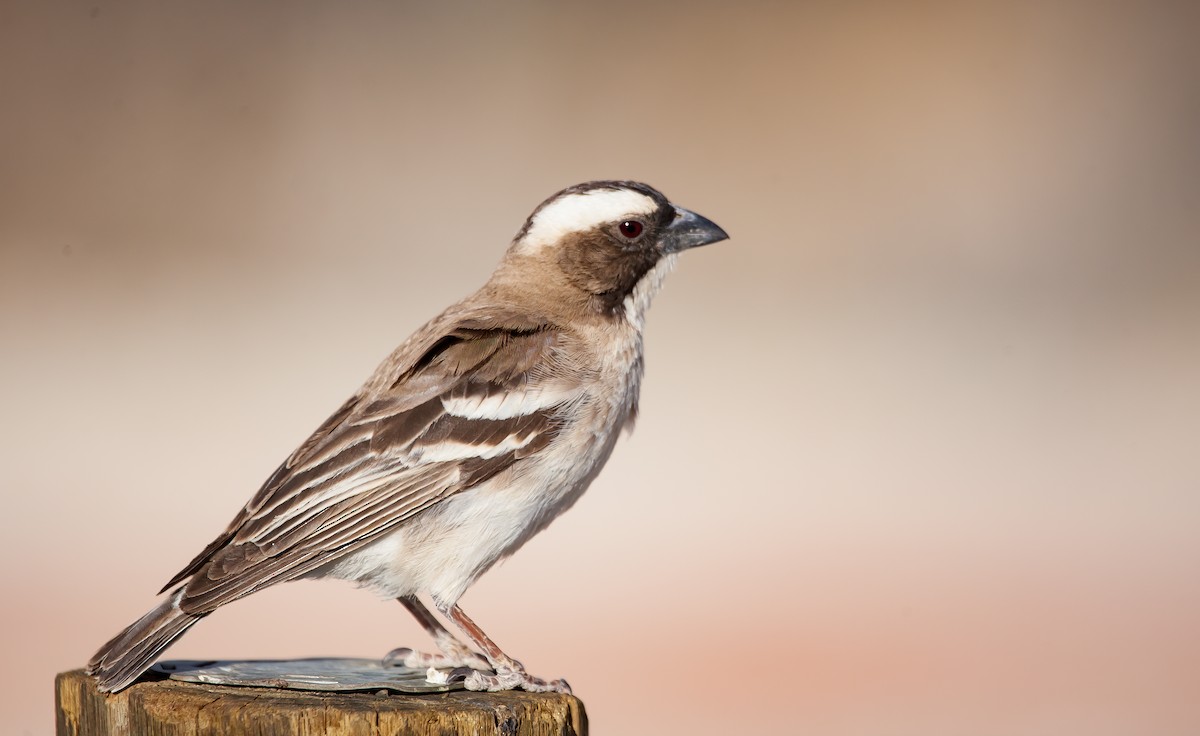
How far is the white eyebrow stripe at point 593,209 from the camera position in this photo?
23.6 ft

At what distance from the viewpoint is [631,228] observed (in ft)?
23.7

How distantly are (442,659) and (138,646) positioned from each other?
1.43 meters

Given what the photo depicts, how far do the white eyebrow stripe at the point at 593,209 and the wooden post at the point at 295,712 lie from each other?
2879mm

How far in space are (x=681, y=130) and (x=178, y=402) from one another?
644 cm

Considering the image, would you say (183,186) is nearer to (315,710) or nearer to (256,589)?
(256,589)

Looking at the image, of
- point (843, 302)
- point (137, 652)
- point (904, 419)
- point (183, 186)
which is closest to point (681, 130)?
point (843, 302)

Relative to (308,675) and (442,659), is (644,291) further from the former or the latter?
(308,675)

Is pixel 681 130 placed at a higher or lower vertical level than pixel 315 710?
higher

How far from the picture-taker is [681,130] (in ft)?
57.5

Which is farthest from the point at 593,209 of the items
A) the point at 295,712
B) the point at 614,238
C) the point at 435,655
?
the point at 295,712

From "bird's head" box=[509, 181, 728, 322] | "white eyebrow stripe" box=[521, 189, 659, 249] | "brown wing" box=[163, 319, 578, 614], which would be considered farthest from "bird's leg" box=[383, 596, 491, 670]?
"white eyebrow stripe" box=[521, 189, 659, 249]

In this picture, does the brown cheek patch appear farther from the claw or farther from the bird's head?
the claw

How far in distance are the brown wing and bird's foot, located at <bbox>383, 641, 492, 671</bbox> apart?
47cm

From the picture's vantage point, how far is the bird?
5742mm
